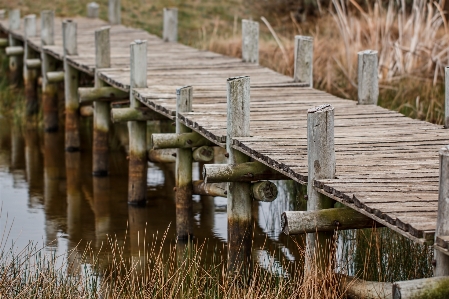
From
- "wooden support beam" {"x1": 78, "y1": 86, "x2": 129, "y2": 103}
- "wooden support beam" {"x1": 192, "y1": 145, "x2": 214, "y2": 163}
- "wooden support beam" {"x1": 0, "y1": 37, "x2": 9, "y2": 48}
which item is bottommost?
"wooden support beam" {"x1": 192, "y1": 145, "x2": 214, "y2": 163}

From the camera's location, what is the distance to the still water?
31.7 ft

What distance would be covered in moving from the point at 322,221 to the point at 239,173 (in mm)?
1605

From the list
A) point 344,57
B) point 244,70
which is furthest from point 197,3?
point 244,70

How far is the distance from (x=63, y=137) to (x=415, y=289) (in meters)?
11.4

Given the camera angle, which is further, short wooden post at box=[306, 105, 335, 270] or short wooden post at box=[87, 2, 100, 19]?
short wooden post at box=[87, 2, 100, 19]

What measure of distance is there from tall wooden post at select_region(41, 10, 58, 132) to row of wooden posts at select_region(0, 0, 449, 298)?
0.05 feet

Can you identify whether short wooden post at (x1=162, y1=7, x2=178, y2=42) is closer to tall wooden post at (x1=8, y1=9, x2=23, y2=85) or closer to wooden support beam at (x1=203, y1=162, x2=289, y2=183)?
tall wooden post at (x1=8, y1=9, x2=23, y2=85)

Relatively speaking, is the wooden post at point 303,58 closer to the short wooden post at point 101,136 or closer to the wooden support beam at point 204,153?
the wooden support beam at point 204,153

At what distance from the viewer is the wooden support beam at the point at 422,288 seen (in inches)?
191

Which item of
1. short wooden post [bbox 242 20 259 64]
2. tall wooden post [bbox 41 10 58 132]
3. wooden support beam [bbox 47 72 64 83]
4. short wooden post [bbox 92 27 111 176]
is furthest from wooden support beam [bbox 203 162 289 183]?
tall wooden post [bbox 41 10 58 132]

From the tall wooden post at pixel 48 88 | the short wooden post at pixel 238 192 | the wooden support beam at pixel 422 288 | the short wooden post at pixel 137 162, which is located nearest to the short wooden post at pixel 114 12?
the tall wooden post at pixel 48 88

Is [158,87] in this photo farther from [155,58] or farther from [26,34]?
[26,34]

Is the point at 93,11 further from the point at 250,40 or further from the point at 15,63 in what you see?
the point at 250,40

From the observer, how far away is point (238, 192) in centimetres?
805
